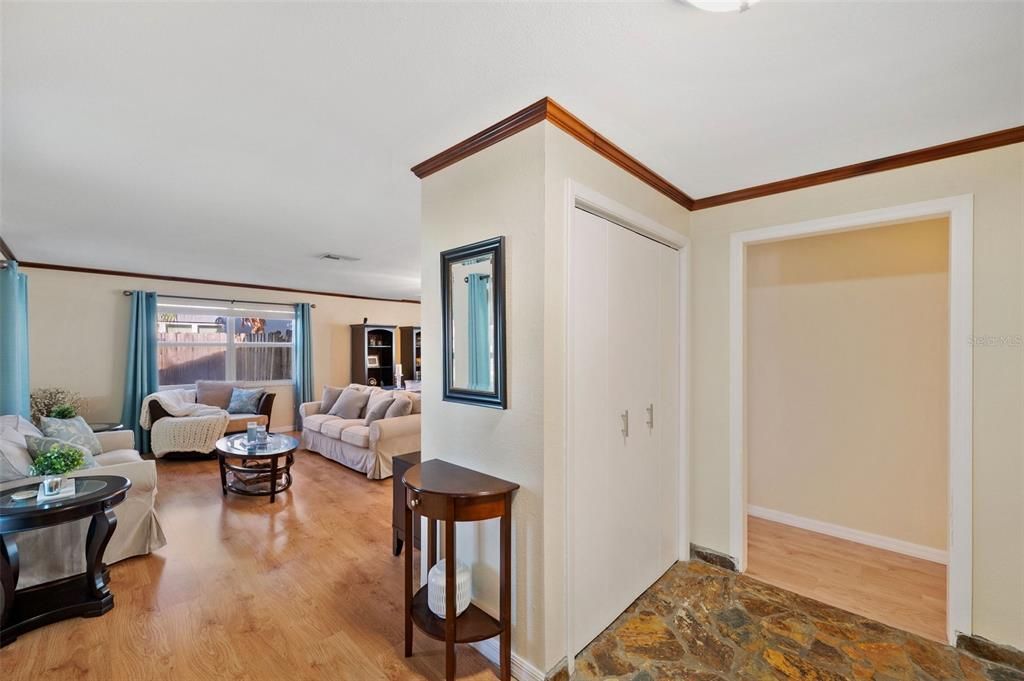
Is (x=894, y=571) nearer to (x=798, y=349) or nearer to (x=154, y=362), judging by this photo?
(x=798, y=349)

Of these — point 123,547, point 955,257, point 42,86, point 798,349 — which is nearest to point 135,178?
point 42,86

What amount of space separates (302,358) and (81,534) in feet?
15.9

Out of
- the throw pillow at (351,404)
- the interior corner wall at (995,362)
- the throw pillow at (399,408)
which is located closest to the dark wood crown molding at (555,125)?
the interior corner wall at (995,362)

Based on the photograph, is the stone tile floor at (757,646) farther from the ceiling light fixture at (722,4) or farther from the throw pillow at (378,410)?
the throw pillow at (378,410)

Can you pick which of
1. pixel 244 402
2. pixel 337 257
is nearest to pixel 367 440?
pixel 337 257

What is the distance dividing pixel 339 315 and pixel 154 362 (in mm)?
2743

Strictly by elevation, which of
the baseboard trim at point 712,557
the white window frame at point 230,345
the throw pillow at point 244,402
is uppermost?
the white window frame at point 230,345

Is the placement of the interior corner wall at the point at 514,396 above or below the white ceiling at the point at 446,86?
below

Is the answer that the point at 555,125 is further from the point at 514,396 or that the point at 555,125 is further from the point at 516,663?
the point at 516,663

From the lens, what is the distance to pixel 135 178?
2502mm

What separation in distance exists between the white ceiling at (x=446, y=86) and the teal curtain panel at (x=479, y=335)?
707 mm

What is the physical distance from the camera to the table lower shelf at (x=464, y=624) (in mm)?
1783

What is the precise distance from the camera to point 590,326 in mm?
2041

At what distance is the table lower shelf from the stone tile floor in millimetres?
441
